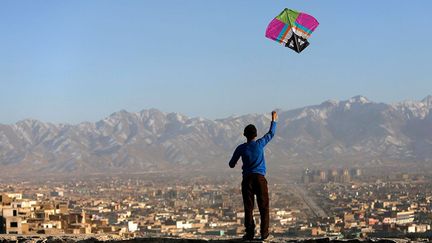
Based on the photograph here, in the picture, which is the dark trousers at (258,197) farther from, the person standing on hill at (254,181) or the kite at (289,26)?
the kite at (289,26)

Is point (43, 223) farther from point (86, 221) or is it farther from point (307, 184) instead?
point (307, 184)

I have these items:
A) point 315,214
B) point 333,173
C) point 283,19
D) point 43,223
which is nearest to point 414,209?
point 315,214

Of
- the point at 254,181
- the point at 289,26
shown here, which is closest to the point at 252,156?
the point at 254,181

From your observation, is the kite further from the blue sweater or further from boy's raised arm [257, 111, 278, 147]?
the blue sweater

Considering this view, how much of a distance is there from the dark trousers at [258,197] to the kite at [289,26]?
167 inches

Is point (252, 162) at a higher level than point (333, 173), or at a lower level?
lower

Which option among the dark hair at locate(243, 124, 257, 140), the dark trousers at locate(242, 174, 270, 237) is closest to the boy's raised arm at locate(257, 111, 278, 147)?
the dark hair at locate(243, 124, 257, 140)

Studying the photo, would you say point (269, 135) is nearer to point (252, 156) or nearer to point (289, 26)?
point (252, 156)

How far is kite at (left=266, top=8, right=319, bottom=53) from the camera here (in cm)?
1448

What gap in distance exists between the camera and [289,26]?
572 inches

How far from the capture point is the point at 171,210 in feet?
327

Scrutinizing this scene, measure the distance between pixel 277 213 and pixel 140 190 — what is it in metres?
63.2

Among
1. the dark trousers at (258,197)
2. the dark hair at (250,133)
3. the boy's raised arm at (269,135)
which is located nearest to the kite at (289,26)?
the boy's raised arm at (269,135)

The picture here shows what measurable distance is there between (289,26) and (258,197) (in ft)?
14.8
